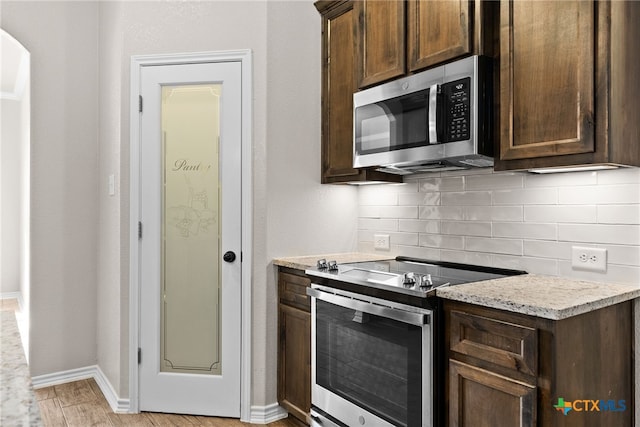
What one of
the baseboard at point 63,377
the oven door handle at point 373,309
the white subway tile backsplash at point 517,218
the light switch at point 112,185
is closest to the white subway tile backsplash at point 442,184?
the white subway tile backsplash at point 517,218

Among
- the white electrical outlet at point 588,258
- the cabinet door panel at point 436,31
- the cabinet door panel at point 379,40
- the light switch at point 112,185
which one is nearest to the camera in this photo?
the white electrical outlet at point 588,258

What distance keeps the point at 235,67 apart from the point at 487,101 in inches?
60.3

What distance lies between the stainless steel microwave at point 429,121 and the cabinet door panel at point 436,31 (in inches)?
2.7

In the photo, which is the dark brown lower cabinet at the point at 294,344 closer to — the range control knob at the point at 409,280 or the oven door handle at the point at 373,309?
the oven door handle at the point at 373,309

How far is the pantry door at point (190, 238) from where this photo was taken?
2842mm

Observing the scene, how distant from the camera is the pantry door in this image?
9.32 feet

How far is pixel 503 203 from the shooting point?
230cm

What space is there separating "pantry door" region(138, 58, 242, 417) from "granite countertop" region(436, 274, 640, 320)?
1.51 metres

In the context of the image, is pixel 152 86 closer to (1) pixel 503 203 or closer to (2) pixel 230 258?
(2) pixel 230 258

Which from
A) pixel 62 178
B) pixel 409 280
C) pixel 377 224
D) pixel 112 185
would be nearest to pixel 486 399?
pixel 409 280

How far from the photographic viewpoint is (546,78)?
1.81 meters

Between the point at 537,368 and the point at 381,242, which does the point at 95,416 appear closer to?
the point at 381,242

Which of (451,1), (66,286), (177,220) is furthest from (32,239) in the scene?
(451,1)

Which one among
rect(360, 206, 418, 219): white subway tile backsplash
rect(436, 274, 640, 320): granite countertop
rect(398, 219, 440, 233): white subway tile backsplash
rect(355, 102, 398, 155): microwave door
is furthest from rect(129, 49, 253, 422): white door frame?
rect(436, 274, 640, 320): granite countertop
